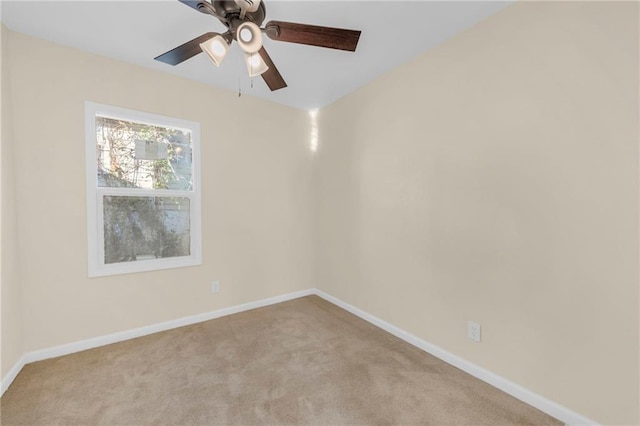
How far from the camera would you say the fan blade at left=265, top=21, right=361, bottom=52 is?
1.42 m

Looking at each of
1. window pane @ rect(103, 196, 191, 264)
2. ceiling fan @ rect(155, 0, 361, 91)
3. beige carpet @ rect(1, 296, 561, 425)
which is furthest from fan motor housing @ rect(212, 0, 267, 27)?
beige carpet @ rect(1, 296, 561, 425)

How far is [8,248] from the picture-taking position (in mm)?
1817

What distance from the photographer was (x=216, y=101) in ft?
9.23

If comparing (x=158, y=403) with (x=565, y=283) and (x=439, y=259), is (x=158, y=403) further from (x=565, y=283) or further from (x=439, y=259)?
(x=565, y=283)

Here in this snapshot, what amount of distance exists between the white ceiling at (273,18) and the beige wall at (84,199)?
0.24 metres

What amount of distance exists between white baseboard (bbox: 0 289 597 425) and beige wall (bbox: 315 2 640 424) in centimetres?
5

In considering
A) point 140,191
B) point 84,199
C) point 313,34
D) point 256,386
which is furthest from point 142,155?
point 256,386

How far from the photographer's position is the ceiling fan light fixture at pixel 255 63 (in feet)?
5.08

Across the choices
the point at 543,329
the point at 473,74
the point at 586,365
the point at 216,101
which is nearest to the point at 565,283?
the point at 543,329

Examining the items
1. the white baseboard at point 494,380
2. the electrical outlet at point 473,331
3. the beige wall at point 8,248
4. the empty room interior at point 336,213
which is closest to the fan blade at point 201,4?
the empty room interior at point 336,213

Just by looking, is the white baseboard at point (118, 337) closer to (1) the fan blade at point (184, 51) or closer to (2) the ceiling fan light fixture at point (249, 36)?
(1) the fan blade at point (184, 51)

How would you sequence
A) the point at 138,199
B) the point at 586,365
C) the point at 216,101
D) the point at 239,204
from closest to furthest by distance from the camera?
the point at 586,365, the point at 138,199, the point at 216,101, the point at 239,204

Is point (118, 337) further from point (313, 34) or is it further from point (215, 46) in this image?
point (313, 34)

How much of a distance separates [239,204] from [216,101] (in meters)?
1.13
